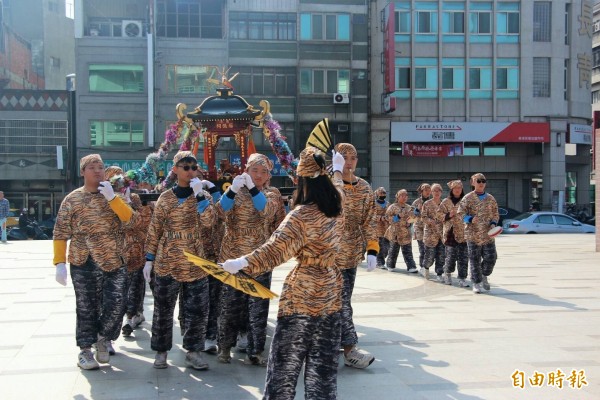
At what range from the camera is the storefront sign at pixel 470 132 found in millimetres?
34500

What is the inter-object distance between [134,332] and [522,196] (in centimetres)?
3286

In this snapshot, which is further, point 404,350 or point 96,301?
point 404,350

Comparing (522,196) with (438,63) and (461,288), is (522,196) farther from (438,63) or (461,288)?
(461,288)

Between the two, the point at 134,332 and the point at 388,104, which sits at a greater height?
the point at 388,104

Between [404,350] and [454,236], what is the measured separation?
16.0 feet

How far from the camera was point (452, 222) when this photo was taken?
10.8 meters

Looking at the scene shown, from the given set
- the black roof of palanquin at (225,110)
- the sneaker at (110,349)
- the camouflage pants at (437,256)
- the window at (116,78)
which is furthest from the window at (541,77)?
the sneaker at (110,349)

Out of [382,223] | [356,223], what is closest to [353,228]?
[356,223]

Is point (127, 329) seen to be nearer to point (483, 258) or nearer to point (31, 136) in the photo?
point (483, 258)

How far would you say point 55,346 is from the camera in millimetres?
6621

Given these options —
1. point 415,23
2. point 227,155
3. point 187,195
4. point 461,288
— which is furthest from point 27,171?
point 187,195

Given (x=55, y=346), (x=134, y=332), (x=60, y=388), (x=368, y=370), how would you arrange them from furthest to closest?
(x=134, y=332) < (x=55, y=346) < (x=368, y=370) < (x=60, y=388)

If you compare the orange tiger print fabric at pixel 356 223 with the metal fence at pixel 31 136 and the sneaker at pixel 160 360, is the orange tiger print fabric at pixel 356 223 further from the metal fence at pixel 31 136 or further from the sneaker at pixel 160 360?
the metal fence at pixel 31 136

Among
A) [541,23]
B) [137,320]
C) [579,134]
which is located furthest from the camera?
[579,134]
